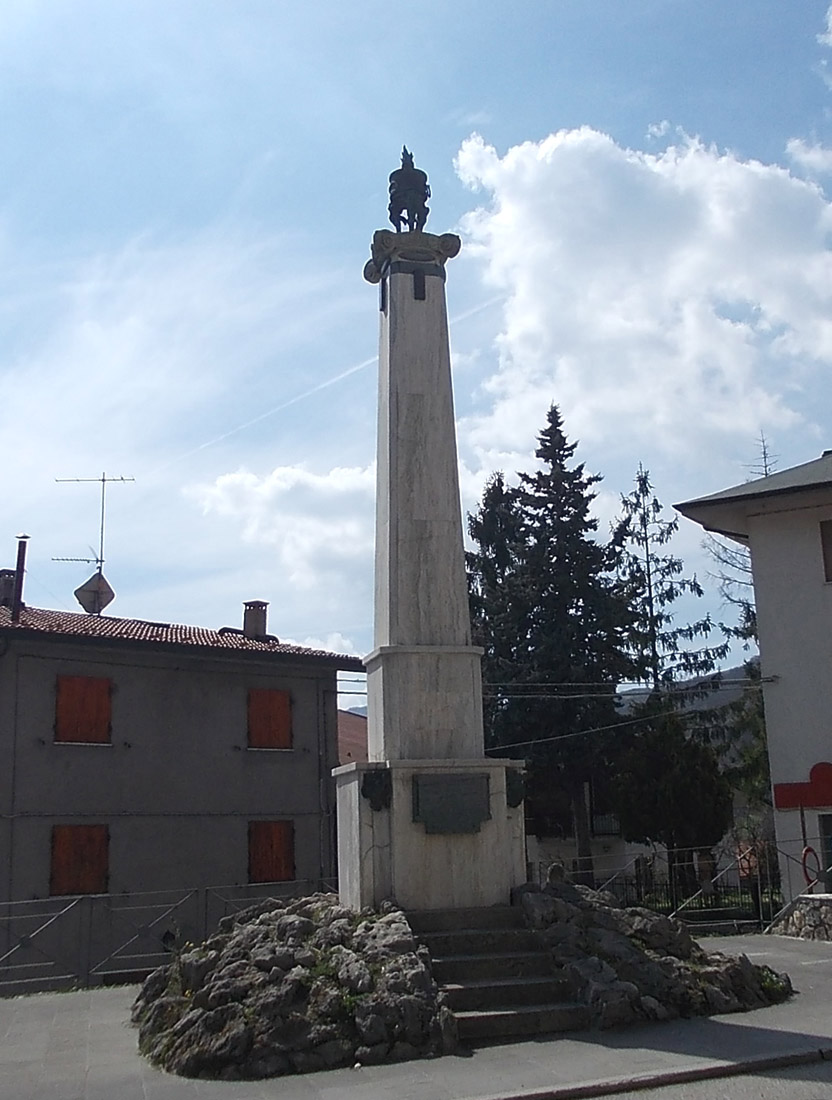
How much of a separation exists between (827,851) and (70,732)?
13.6 m

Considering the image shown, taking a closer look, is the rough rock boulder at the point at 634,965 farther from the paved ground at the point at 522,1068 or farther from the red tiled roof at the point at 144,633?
the red tiled roof at the point at 144,633

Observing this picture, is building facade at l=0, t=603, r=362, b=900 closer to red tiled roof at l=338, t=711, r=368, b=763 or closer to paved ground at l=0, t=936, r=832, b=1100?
paved ground at l=0, t=936, r=832, b=1100

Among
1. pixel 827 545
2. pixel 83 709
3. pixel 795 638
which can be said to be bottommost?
pixel 83 709

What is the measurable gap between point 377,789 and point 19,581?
50.1 feet

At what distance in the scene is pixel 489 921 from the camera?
996 centimetres

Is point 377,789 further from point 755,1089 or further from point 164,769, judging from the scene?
point 164,769

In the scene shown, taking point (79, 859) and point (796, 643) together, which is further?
point (79, 859)

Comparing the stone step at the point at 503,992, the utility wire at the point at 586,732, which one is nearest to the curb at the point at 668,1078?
the stone step at the point at 503,992

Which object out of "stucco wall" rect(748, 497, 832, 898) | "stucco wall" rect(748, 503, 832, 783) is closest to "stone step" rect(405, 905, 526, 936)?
"stucco wall" rect(748, 497, 832, 898)

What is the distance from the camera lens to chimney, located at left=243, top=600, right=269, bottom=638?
25.9m

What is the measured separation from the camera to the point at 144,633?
76.7ft

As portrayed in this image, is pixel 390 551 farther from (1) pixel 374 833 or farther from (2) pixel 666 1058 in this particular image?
(2) pixel 666 1058

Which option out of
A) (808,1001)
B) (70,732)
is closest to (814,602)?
(808,1001)

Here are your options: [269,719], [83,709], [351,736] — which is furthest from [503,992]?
[351,736]
